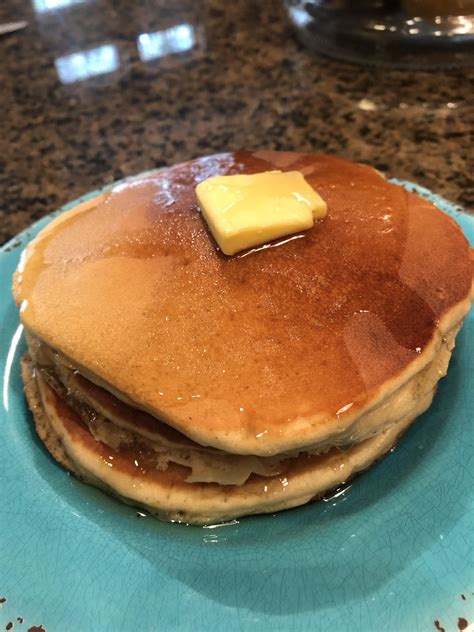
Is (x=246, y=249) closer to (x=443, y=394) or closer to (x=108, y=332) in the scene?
(x=108, y=332)

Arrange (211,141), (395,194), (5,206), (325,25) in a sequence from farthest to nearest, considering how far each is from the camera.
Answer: (325,25) → (211,141) → (5,206) → (395,194)

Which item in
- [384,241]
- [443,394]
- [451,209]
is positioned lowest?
[443,394]

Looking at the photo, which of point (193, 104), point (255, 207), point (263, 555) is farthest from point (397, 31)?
point (263, 555)

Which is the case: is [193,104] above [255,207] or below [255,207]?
below

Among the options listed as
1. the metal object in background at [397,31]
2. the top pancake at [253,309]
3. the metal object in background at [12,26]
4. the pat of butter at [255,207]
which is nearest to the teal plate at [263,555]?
the top pancake at [253,309]

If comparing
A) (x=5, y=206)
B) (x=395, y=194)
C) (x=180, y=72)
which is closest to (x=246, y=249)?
(x=395, y=194)

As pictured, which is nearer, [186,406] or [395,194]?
[186,406]

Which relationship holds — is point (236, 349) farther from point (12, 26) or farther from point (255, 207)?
point (12, 26)

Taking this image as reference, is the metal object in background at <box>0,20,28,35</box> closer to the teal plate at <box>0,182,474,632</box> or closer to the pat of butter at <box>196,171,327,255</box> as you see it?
the pat of butter at <box>196,171,327,255</box>

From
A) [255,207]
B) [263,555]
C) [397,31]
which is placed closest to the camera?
[263,555]
